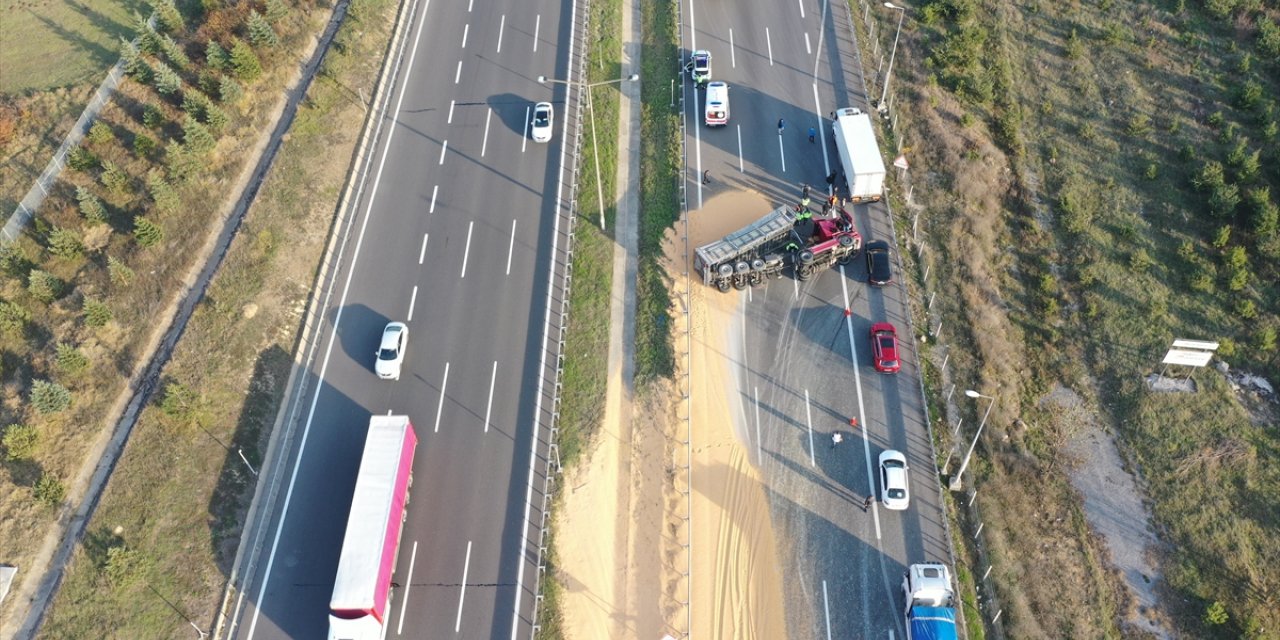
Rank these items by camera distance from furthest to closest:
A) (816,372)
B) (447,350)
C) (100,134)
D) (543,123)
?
(543,123) < (100,134) < (447,350) < (816,372)

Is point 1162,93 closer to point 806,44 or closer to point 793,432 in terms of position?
point 806,44

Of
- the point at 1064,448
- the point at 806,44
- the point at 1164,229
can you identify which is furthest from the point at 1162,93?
the point at 1064,448

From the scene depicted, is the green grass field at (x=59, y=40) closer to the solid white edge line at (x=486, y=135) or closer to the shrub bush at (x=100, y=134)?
the shrub bush at (x=100, y=134)

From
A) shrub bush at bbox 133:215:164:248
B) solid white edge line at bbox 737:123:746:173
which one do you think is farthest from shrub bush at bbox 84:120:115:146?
solid white edge line at bbox 737:123:746:173

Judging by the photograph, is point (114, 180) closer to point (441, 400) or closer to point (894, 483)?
point (441, 400)

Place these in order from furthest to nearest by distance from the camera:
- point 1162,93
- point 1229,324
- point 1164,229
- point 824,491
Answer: point 1162,93, point 1164,229, point 1229,324, point 824,491

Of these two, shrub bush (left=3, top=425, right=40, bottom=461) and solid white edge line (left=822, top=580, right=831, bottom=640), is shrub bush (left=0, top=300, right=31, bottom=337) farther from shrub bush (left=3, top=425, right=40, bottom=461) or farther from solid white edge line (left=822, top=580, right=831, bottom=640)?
solid white edge line (left=822, top=580, right=831, bottom=640)

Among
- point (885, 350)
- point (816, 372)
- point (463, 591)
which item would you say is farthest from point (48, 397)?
point (885, 350)
